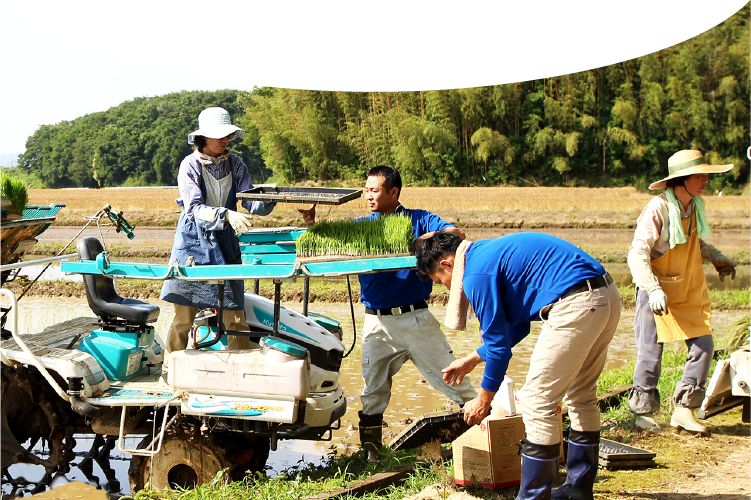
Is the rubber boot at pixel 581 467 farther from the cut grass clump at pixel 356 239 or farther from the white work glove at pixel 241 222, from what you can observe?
the white work glove at pixel 241 222

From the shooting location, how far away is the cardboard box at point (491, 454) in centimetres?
377

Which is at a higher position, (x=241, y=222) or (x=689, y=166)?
(x=689, y=166)

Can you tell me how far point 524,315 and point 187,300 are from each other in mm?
2033

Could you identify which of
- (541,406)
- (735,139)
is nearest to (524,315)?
(541,406)

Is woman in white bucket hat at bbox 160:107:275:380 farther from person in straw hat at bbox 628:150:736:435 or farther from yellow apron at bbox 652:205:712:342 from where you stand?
yellow apron at bbox 652:205:712:342

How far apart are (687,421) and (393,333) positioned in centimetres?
219

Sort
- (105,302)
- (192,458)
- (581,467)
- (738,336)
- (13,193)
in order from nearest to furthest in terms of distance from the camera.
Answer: (581,467) → (192,458) → (105,302) → (13,193) → (738,336)

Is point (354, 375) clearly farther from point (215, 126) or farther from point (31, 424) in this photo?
point (215, 126)

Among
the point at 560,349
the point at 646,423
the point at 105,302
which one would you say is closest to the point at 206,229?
the point at 105,302

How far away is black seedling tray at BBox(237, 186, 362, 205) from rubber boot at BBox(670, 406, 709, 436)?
9.18 ft

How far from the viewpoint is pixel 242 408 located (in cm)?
388

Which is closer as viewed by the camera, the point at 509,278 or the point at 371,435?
the point at 509,278

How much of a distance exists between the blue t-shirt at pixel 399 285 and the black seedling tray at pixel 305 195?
1.95ft

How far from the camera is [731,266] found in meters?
5.08
